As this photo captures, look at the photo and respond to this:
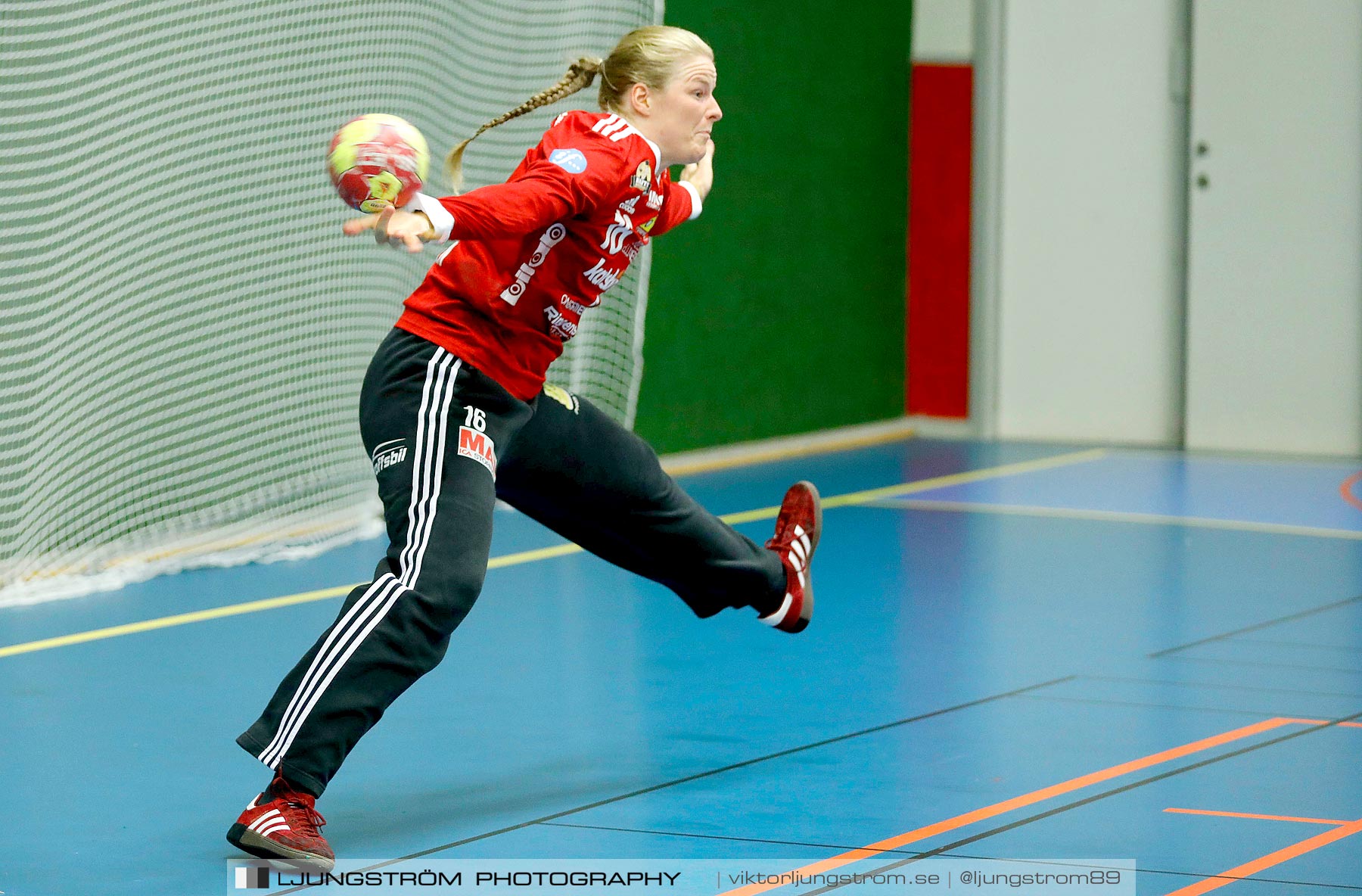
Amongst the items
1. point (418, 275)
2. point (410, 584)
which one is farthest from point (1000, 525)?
point (410, 584)

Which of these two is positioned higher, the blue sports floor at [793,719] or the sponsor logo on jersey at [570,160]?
the sponsor logo on jersey at [570,160]

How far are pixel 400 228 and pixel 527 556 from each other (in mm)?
4065

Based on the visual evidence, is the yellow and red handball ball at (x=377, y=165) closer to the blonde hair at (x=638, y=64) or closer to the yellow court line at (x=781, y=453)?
the blonde hair at (x=638, y=64)

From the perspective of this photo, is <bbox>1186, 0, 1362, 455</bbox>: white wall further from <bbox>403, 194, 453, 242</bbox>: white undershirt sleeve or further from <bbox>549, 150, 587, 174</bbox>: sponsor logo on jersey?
<bbox>403, 194, 453, 242</bbox>: white undershirt sleeve

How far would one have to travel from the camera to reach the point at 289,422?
24.6ft

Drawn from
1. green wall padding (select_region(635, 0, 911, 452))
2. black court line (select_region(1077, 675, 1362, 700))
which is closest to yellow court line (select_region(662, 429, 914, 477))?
green wall padding (select_region(635, 0, 911, 452))

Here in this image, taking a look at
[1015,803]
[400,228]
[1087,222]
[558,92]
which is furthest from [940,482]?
[400,228]

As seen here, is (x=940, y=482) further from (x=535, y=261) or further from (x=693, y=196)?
(x=535, y=261)

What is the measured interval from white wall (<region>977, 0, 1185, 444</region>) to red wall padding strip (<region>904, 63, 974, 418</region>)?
0.56ft

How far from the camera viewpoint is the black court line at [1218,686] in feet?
16.4

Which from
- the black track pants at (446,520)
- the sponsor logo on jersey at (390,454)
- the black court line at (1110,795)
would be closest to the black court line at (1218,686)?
the black court line at (1110,795)

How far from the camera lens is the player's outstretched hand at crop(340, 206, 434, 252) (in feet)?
10.6

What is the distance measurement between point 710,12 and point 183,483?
374cm

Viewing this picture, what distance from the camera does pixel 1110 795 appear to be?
404cm
